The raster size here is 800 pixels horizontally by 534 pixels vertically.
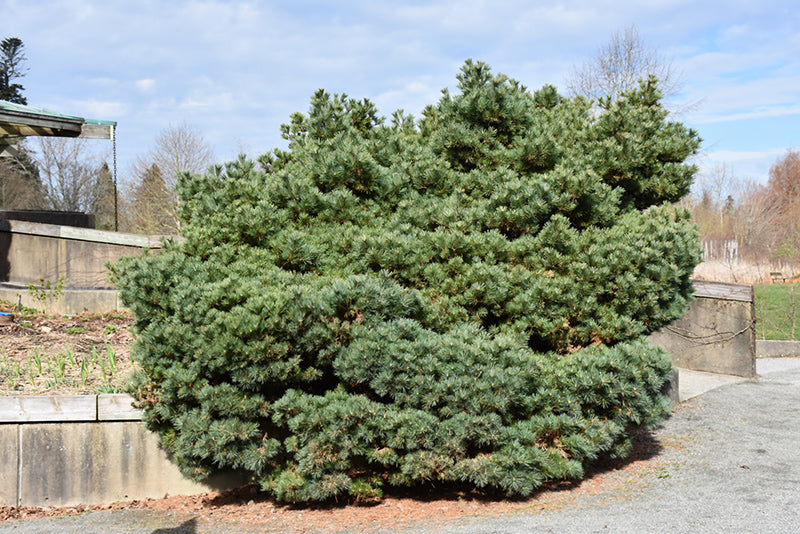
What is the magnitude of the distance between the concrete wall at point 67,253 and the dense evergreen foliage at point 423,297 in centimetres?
400

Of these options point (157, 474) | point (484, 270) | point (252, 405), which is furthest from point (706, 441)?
point (157, 474)

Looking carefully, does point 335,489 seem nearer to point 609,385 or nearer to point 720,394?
point 609,385

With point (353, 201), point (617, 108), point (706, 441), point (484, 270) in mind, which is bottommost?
point (706, 441)

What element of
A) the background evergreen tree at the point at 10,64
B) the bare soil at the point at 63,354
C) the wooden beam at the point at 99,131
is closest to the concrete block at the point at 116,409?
the bare soil at the point at 63,354

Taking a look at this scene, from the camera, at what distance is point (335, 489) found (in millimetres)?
4086

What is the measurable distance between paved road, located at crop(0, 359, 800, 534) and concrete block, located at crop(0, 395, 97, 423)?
27.9 inches

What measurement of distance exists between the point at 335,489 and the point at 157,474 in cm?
151

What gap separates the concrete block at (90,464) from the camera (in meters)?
4.46

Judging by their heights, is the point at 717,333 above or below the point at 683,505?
above

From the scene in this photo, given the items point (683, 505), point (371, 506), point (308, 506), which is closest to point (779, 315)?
point (683, 505)

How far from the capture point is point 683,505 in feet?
13.4

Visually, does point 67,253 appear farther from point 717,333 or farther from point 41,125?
point 717,333

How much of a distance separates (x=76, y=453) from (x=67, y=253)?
204 inches

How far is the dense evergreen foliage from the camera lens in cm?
406
